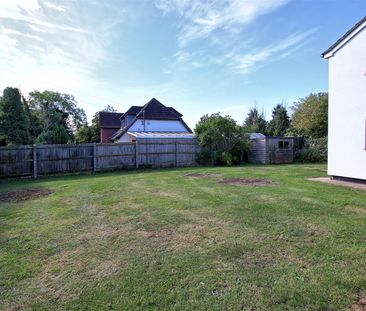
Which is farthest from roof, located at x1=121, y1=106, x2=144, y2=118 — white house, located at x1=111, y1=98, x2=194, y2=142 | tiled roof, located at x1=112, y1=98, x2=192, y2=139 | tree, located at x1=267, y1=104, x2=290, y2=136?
tree, located at x1=267, y1=104, x2=290, y2=136

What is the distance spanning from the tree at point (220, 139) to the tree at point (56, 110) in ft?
89.6

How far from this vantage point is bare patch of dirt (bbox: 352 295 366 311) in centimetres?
227

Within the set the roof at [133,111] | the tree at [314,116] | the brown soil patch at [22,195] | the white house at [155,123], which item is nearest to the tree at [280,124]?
the tree at [314,116]

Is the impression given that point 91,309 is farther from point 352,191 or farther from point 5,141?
point 5,141

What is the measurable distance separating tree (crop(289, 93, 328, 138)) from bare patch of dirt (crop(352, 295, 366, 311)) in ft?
80.3

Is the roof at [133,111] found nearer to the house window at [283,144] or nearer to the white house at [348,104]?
the house window at [283,144]

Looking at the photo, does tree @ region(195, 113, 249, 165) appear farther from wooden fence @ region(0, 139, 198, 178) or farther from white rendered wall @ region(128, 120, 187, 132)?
white rendered wall @ region(128, 120, 187, 132)

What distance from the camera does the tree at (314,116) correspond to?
23.9 m

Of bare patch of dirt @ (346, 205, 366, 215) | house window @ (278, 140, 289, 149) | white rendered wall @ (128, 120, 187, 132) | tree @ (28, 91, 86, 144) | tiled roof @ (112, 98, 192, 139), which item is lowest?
bare patch of dirt @ (346, 205, 366, 215)

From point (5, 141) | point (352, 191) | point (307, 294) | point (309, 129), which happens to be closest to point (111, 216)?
point (307, 294)

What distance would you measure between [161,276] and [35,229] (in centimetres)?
284

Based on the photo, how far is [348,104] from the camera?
870cm

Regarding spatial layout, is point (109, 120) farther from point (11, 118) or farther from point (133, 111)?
point (11, 118)

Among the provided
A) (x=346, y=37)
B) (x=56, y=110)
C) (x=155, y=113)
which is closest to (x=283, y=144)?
(x=346, y=37)
